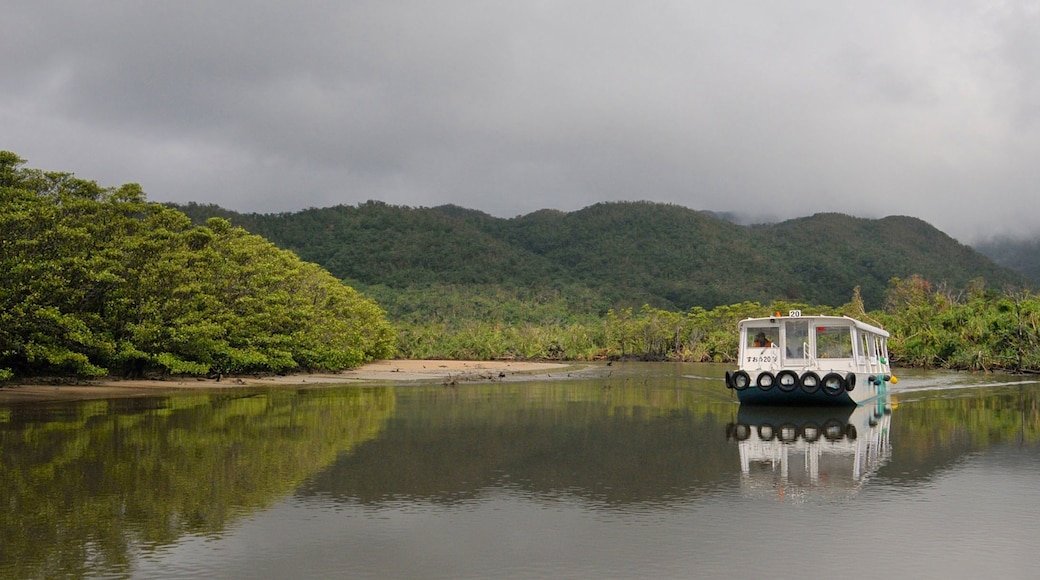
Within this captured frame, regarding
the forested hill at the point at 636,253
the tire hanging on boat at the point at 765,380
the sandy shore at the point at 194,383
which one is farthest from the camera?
the forested hill at the point at 636,253

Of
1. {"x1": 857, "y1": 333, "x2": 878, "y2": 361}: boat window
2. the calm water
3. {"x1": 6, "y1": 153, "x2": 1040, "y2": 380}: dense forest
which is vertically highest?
{"x1": 6, "y1": 153, "x2": 1040, "y2": 380}: dense forest

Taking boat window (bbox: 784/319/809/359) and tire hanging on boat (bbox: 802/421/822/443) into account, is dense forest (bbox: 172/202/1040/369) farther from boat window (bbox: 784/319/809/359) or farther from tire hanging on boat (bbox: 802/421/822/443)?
tire hanging on boat (bbox: 802/421/822/443)

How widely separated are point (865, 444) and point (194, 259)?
978 inches

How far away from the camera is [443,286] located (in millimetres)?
107625

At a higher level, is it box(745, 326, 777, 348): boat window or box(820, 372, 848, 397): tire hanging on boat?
box(745, 326, 777, 348): boat window

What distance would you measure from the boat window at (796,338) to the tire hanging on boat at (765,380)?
1992mm

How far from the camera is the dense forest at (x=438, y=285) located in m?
26.4

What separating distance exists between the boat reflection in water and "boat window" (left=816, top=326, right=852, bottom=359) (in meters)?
1.81

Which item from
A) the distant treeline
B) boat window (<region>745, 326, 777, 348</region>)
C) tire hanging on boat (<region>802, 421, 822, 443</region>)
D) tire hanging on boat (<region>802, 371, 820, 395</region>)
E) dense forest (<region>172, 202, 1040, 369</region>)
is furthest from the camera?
dense forest (<region>172, 202, 1040, 369</region>)

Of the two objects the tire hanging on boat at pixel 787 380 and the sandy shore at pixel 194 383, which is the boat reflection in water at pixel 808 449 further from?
the sandy shore at pixel 194 383

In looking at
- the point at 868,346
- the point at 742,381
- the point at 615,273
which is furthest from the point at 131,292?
the point at 615,273

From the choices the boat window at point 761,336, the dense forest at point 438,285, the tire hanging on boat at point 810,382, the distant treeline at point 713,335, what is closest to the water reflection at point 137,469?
the dense forest at point 438,285

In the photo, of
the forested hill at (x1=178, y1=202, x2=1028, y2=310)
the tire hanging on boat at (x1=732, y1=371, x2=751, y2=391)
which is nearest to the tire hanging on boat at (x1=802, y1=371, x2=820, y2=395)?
the tire hanging on boat at (x1=732, y1=371, x2=751, y2=391)

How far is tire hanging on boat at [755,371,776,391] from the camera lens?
2220 centimetres
